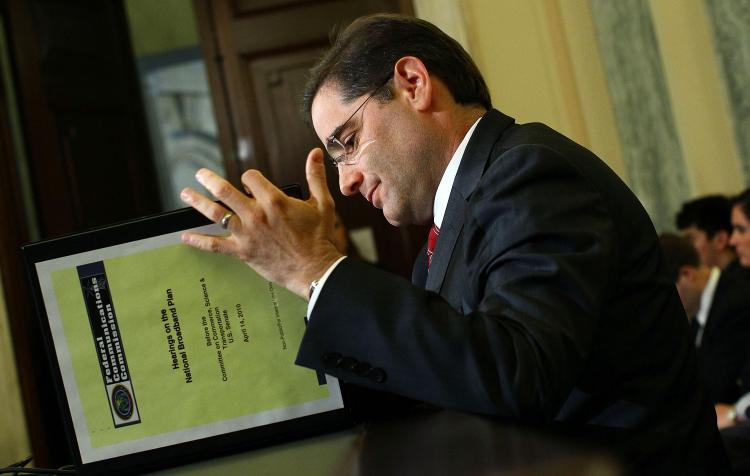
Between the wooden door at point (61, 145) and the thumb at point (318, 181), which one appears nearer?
the thumb at point (318, 181)

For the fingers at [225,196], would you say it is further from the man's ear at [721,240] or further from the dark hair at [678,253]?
the man's ear at [721,240]

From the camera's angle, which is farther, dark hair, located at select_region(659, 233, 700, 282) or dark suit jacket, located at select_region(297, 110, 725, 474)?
dark hair, located at select_region(659, 233, 700, 282)

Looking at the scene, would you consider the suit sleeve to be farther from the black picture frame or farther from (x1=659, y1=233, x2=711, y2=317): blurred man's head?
(x1=659, y1=233, x2=711, y2=317): blurred man's head

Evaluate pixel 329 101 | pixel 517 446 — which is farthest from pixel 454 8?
pixel 517 446

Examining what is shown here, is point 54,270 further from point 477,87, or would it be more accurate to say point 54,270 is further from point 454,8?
point 454,8

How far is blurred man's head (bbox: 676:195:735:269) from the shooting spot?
470 centimetres

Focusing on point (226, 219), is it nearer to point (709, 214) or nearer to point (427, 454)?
point (427, 454)

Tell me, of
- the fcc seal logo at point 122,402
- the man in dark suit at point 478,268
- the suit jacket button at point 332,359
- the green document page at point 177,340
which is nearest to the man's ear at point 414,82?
the man in dark suit at point 478,268

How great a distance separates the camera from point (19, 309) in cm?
425

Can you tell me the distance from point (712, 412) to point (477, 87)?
0.70 meters

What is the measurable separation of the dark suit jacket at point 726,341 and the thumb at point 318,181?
3199mm

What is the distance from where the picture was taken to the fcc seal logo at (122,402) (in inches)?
54.2

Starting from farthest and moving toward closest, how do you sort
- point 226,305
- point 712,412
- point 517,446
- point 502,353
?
point 712,412, point 226,305, point 502,353, point 517,446

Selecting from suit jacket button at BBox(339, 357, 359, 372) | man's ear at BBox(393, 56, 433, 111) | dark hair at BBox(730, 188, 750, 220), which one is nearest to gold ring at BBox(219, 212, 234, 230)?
suit jacket button at BBox(339, 357, 359, 372)
